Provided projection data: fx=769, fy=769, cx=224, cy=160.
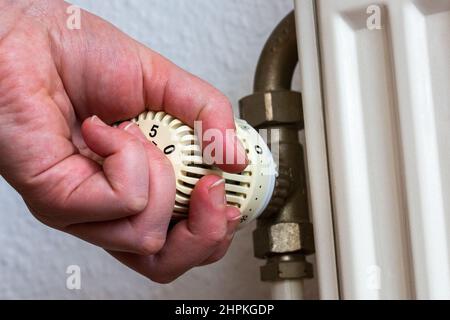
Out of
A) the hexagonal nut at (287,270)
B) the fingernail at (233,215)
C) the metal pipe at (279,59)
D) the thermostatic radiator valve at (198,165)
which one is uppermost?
the metal pipe at (279,59)

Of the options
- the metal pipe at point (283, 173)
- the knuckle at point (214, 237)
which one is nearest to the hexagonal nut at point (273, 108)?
the metal pipe at point (283, 173)

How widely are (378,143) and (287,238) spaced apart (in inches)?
3.1

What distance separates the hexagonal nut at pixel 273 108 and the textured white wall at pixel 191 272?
0.25ft

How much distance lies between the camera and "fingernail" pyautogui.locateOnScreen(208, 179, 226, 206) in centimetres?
30

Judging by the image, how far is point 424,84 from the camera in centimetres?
35

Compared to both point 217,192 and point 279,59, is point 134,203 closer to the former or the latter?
point 217,192

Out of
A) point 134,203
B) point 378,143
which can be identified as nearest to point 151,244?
point 134,203

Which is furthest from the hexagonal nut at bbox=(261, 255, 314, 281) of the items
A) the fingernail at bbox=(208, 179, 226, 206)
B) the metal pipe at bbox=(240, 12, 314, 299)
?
the fingernail at bbox=(208, 179, 226, 206)

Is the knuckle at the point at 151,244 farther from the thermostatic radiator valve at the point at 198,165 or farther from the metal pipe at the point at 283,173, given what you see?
the metal pipe at the point at 283,173

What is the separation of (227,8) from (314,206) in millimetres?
174

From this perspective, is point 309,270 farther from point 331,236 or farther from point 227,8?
point 227,8

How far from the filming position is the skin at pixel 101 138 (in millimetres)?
290

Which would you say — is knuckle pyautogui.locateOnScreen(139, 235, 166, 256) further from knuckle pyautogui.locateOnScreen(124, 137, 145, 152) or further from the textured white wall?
the textured white wall
